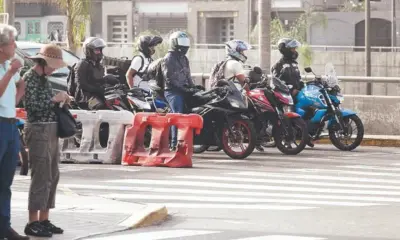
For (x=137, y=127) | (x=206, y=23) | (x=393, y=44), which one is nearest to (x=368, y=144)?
(x=137, y=127)

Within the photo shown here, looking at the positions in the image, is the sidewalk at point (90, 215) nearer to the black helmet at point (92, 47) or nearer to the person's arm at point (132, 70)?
the black helmet at point (92, 47)

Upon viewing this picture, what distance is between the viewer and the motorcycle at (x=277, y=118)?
72.6ft

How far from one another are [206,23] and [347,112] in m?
43.2

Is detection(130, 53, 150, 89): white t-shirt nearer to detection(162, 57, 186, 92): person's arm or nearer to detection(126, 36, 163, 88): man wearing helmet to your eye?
detection(126, 36, 163, 88): man wearing helmet

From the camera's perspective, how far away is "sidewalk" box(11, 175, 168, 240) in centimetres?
1230

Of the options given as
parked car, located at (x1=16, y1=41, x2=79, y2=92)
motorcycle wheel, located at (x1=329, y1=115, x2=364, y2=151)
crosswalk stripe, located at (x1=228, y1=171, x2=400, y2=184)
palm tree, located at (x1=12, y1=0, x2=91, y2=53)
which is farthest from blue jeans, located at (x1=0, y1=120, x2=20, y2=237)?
palm tree, located at (x1=12, y1=0, x2=91, y2=53)

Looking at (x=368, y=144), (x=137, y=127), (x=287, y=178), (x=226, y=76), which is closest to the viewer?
(x=287, y=178)

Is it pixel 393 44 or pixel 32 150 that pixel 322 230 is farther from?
pixel 393 44

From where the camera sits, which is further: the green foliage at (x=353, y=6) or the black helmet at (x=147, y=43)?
the green foliage at (x=353, y=6)

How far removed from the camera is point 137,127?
20.3 m

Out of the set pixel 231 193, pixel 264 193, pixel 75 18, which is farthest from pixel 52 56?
pixel 75 18

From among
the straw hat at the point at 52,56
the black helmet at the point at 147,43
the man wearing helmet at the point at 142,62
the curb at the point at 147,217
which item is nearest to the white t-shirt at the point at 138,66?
the man wearing helmet at the point at 142,62

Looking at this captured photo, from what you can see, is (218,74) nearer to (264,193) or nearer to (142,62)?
(142,62)

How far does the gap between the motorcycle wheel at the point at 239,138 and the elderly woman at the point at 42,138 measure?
360 inches
